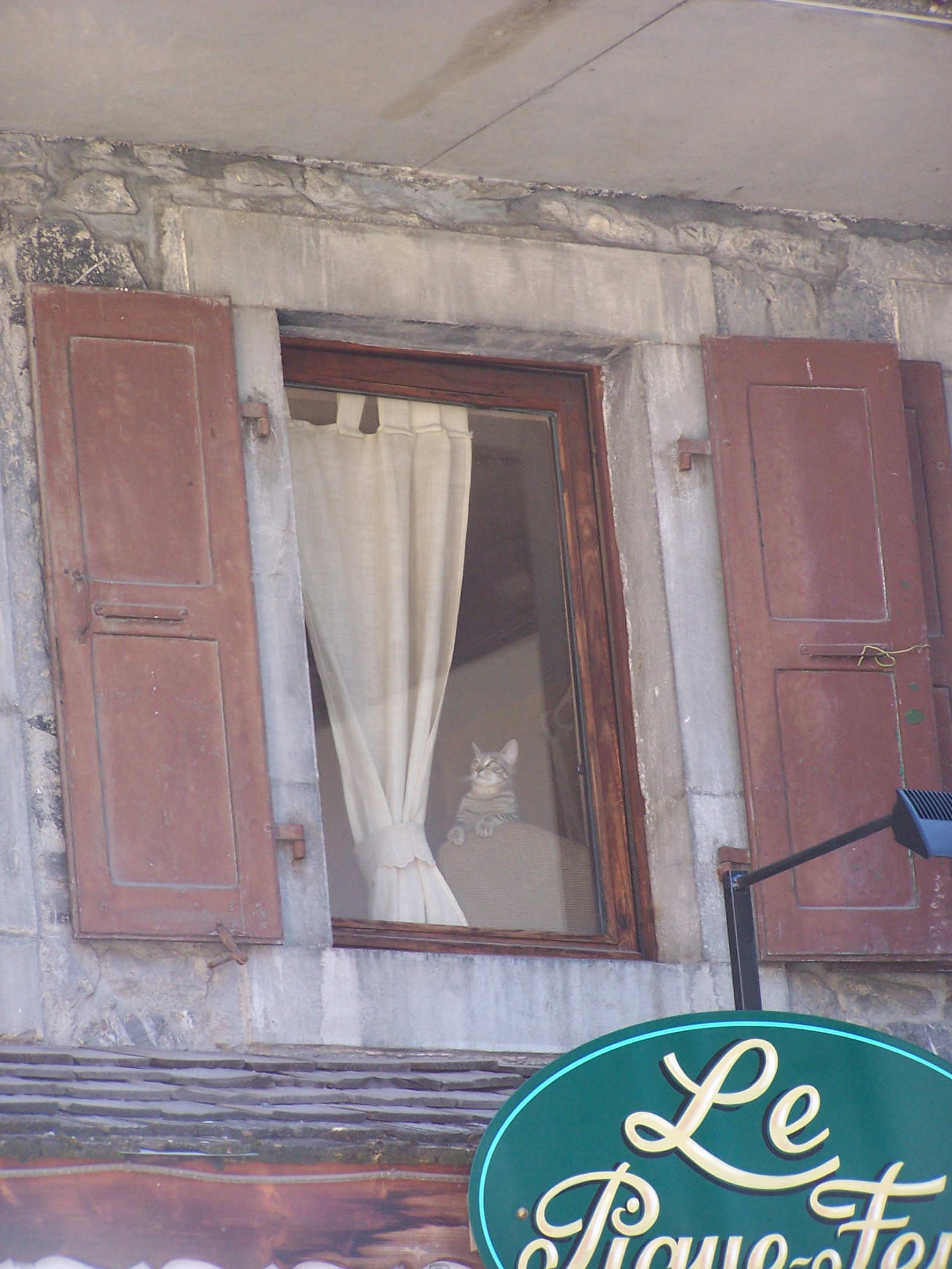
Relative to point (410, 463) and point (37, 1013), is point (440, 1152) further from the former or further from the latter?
point (410, 463)

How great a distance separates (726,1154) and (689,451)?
223 cm

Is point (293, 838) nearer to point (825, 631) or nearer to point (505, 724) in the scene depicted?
point (505, 724)

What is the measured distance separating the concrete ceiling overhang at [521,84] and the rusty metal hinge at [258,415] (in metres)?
0.79

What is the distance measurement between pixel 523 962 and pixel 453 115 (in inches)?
93.4

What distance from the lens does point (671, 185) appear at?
711 cm

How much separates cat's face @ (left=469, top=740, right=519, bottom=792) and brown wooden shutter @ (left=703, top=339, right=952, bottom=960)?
2.21ft

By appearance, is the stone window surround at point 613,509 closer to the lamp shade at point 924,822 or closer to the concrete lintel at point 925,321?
the concrete lintel at point 925,321

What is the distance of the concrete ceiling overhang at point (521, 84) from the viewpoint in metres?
6.18

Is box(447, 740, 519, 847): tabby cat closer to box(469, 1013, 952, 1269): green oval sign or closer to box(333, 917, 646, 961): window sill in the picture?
box(333, 917, 646, 961): window sill

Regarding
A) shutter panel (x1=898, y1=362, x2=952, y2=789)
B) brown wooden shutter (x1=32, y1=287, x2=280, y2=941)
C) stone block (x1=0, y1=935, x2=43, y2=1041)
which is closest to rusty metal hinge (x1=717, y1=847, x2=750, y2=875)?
shutter panel (x1=898, y1=362, x2=952, y2=789)

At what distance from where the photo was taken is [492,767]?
22.1 ft

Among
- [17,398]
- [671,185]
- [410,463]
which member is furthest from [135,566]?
[671,185]

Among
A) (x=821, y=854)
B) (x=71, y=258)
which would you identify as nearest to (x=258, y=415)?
(x=71, y=258)

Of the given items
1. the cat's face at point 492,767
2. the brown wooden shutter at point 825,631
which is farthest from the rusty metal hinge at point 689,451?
the cat's face at point 492,767
